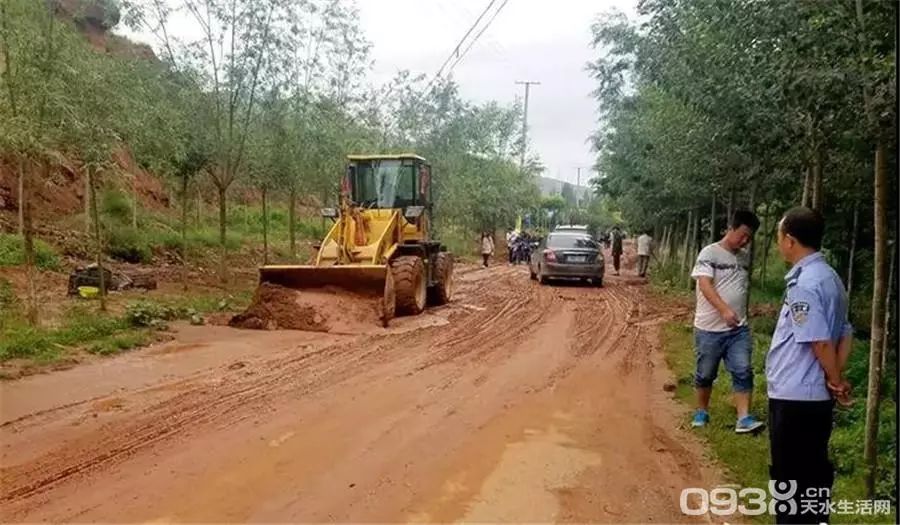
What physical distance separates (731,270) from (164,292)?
1280 centimetres

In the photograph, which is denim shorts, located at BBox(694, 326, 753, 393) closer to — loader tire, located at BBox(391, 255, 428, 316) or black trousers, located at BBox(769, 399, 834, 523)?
black trousers, located at BBox(769, 399, 834, 523)

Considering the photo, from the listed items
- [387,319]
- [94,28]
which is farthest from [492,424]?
[94,28]

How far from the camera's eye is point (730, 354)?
6.44 meters

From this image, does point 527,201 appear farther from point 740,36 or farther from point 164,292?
point 740,36

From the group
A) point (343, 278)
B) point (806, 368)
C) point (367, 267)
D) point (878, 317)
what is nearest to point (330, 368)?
point (367, 267)

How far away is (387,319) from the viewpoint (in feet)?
42.1

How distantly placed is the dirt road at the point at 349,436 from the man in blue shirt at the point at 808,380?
1055 millimetres

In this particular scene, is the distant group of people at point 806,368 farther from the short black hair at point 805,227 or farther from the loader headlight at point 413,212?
the loader headlight at point 413,212

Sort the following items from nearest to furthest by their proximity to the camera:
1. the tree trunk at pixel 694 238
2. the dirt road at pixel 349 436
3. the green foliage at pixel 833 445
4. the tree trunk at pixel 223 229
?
the dirt road at pixel 349 436
the green foliage at pixel 833 445
the tree trunk at pixel 223 229
the tree trunk at pixel 694 238

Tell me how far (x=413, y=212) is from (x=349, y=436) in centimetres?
916

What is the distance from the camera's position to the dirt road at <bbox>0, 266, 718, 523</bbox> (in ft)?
15.6

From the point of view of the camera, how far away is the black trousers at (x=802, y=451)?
374 cm

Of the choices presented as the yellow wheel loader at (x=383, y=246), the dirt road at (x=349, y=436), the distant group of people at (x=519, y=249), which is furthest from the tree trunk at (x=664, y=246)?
the dirt road at (x=349, y=436)

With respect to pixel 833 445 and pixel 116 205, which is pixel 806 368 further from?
pixel 116 205
